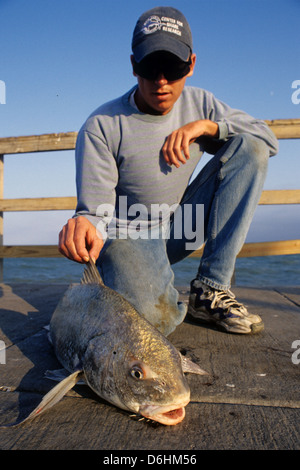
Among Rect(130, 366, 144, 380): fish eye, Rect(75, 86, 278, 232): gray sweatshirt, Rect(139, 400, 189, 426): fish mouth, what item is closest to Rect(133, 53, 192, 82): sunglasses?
A: Rect(75, 86, 278, 232): gray sweatshirt

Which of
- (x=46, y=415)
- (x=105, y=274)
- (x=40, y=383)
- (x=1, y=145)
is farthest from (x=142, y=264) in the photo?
(x=1, y=145)

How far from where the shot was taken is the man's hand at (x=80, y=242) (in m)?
1.88

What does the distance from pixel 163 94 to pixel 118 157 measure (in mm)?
551

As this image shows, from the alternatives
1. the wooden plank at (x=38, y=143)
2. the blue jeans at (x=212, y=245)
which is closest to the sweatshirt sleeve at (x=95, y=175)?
the blue jeans at (x=212, y=245)

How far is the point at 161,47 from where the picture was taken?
7.80 ft

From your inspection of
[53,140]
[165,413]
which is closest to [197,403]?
[165,413]

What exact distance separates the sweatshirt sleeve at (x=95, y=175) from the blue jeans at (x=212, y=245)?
30 centimetres

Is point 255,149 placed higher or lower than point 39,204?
higher

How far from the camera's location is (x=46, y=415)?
1.38 m

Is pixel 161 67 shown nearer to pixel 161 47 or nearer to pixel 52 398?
pixel 161 47

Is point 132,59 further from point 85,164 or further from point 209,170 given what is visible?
point 209,170

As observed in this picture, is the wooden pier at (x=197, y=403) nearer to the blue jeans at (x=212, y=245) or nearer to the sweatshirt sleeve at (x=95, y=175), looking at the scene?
the blue jeans at (x=212, y=245)

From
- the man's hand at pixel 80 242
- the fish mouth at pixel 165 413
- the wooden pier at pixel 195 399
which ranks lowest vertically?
the wooden pier at pixel 195 399

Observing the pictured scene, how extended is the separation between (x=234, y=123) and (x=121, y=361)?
7.01 feet
